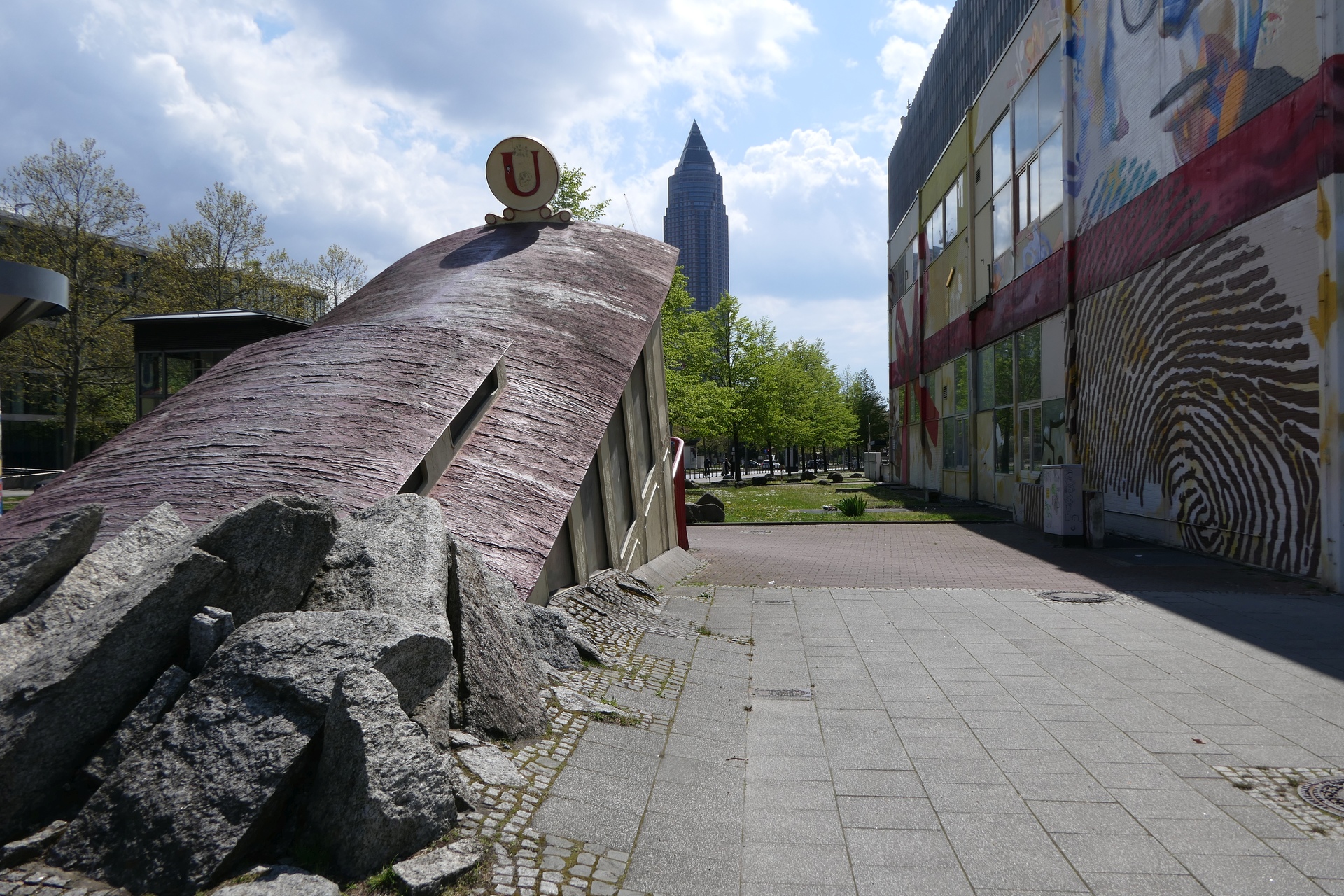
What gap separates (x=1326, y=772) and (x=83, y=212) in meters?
39.1

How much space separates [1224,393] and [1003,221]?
1194 cm

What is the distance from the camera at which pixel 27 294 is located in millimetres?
10312

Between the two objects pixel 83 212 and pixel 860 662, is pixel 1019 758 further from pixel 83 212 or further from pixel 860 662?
pixel 83 212

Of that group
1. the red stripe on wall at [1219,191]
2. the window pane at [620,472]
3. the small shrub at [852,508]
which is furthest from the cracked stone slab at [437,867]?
the small shrub at [852,508]

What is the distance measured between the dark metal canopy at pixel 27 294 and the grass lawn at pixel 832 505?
15.1 metres

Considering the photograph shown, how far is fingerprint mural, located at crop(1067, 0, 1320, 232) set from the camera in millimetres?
11172

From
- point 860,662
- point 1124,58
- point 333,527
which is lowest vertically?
point 860,662

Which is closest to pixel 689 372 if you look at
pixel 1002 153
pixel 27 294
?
pixel 1002 153

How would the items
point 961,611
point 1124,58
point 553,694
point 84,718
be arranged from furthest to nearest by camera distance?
1. point 1124,58
2. point 961,611
3. point 553,694
4. point 84,718

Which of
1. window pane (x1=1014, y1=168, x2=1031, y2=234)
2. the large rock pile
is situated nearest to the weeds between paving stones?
the large rock pile

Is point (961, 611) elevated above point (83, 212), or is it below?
below

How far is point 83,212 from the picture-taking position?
32.5 meters

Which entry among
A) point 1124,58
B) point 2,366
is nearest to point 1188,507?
point 1124,58

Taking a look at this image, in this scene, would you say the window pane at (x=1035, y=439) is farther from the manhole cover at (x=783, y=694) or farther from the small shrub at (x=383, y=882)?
the small shrub at (x=383, y=882)
